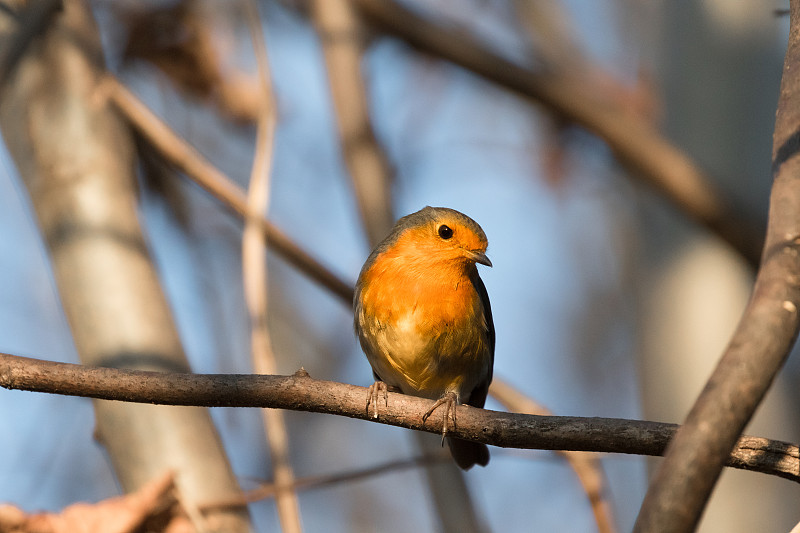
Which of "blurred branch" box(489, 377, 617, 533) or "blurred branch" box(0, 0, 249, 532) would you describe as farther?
"blurred branch" box(489, 377, 617, 533)

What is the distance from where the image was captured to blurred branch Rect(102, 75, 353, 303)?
13.8 ft

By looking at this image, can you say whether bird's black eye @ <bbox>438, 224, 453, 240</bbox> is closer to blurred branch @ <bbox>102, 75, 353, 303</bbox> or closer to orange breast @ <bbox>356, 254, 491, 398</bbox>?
orange breast @ <bbox>356, 254, 491, 398</bbox>

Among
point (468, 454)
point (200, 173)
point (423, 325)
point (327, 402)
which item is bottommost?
point (327, 402)

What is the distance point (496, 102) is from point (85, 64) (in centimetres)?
583

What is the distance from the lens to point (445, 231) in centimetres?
410

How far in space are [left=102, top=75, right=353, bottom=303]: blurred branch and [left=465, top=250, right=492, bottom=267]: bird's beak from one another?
73 cm

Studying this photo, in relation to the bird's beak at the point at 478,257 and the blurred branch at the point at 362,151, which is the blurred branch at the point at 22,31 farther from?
the bird's beak at the point at 478,257

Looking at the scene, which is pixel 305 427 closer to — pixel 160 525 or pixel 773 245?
pixel 160 525

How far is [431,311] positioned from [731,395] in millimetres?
2426

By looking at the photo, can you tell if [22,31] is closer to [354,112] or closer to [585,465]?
[354,112]

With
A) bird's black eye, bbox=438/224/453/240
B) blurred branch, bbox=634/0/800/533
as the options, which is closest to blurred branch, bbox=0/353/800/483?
blurred branch, bbox=634/0/800/533

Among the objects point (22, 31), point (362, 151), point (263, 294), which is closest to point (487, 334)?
point (263, 294)

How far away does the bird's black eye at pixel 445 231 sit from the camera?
4.10 metres

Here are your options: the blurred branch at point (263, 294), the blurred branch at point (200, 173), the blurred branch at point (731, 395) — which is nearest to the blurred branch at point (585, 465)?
the blurred branch at point (200, 173)
